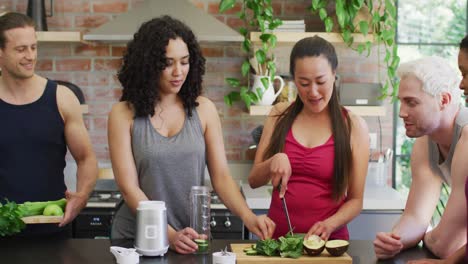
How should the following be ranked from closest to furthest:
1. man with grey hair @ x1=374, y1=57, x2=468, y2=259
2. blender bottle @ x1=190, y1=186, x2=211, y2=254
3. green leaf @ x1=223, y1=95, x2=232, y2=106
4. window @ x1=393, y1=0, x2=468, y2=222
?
1. man with grey hair @ x1=374, y1=57, x2=468, y2=259
2. blender bottle @ x1=190, y1=186, x2=211, y2=254
3. green leaf @ x1=223, y1=95, x2=232, y2=106
4. window @ x1=393, y1=0, x2=468, y2=222

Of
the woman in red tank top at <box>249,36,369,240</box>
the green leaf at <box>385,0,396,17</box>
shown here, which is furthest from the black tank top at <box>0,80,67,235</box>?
the green leaf at <box>385,0,396,17</box>

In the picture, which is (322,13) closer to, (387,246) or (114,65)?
(114,65)

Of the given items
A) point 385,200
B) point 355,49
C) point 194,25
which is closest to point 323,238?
point 385,200

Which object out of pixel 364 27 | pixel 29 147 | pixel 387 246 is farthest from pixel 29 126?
pixel 364 27

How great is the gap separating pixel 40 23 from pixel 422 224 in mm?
2633

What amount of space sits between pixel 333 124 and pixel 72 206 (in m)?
0.98

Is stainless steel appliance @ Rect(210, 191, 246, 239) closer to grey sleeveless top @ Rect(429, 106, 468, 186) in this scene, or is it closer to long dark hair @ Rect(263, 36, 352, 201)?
long dark hair @ Rect(263, 36, 352, 201)

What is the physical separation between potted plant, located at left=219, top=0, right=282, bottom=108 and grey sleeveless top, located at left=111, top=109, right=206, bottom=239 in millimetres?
1478

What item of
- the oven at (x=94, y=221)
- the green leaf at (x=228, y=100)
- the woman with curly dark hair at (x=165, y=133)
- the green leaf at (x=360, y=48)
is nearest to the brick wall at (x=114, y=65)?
the green leaf at (x=228, y=100)

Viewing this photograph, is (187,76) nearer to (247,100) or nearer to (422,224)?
(422,224)

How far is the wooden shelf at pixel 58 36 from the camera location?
154 inches

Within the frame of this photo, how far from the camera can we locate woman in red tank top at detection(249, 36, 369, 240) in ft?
7.77

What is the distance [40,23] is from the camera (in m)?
4.02

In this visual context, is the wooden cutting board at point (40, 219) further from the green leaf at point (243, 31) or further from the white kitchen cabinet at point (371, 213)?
the green leaf at point (243, 31)
